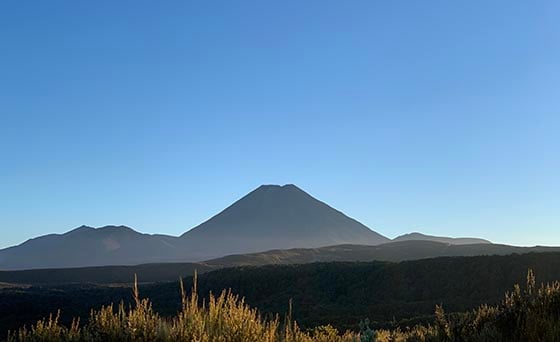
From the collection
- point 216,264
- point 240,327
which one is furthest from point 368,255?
point 240,327

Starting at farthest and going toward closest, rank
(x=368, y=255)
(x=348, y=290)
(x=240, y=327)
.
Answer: (x=368, y=255) < (x=348, y=290) < (x=240, y=327)

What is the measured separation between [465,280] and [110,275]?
5891 cm

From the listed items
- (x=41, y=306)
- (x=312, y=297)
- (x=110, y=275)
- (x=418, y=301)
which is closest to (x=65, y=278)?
(x=110, y=275)

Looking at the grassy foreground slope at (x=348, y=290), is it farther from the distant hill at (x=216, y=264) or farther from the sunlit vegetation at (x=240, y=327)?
the sunlit vegetation at (x=240, y=327)

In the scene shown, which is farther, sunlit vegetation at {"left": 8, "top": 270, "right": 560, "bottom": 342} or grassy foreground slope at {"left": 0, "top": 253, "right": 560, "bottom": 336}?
grassy foreground slope at {"left": 0, "top": 253, "right": 560, "bottom": 336}

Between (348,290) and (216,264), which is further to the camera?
(216,264)

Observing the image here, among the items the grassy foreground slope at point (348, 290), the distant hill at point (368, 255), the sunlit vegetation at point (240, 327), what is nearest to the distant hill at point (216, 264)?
the distant hill at point (368, 255)

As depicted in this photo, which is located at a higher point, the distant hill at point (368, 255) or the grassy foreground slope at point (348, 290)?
the distant hill at point (368, 255)

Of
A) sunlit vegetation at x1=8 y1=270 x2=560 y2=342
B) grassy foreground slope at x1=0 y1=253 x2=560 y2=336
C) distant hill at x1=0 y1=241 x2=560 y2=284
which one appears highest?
distant hill at x1=0 y1=241 x2=560 y2=284

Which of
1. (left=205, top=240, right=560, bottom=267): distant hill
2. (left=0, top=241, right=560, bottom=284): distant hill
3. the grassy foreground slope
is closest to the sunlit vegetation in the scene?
the grassy foreground slope

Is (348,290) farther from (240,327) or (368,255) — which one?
(368,255)

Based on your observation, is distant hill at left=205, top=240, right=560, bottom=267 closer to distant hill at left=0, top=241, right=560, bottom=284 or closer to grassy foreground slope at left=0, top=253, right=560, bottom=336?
Answer: distant hill at left=0, top=241, right=560, bottom=284

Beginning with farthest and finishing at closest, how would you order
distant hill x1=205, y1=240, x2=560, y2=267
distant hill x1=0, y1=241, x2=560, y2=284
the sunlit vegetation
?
distant hill x1=205, y1=240, x2=560, y2=267 < distant hill x1=0, y1=241, x2=560, y2=284 < the sunlit vegetation

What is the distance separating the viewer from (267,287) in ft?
173
